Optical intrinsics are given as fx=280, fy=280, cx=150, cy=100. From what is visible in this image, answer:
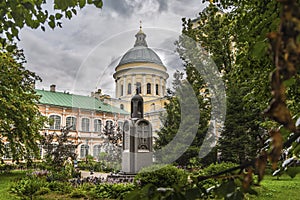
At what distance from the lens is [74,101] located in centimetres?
3612

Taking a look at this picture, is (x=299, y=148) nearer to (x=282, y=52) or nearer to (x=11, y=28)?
(x=282, y=52)

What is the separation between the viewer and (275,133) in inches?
20.8

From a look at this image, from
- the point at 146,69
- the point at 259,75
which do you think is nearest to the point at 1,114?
the point at 259,75

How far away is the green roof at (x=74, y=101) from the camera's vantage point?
33781 mm

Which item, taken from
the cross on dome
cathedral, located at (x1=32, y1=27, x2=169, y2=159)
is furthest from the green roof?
the cross on dome

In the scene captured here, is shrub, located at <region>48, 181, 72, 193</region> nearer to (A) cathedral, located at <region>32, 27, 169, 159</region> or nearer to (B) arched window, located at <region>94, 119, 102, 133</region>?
(A) cathedral, located at <region>32, 27, 169, 159</region>

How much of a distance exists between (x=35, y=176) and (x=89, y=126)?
22.5 m

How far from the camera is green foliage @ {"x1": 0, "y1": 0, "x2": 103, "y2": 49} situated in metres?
2.19

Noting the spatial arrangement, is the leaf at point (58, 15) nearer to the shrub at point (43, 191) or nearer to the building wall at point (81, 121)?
the shrub at point (43, 191)

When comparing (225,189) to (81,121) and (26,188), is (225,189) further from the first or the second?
(81,121)

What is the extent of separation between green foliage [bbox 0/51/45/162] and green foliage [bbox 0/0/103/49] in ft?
35.6

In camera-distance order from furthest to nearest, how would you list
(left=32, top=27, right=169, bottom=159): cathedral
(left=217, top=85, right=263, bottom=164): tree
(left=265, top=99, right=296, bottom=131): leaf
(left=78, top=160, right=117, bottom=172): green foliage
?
1. (left=32, top=27, right=169, bottom=159): cathedral
2. (left=78, top=160, right=117, bottom=172): green foliage
3. (left=217, top=85, right=263, bottom=164): tree
4. (left=265, top=99, right=296, bottom=131): leaf

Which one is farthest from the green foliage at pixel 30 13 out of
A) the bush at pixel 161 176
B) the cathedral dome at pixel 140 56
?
the cathedral dome at pixel 140 56

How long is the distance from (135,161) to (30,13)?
11769 mm
